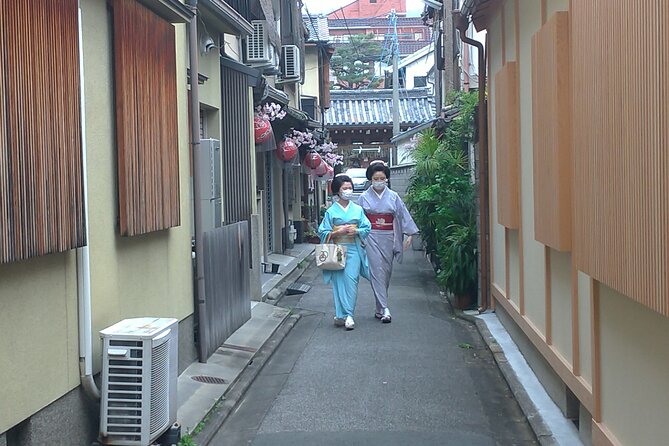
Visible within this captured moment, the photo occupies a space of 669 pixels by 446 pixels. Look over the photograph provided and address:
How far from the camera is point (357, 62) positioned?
173ft

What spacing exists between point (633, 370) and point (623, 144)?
4.43 ft

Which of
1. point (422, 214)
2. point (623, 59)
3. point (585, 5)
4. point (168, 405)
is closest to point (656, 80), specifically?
point (623, 59)

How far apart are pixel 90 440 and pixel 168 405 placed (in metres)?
0.59

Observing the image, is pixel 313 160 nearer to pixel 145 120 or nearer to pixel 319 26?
pixel 319 26

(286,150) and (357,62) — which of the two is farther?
(357,62)

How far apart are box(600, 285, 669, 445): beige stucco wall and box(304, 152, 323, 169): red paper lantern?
1803cm

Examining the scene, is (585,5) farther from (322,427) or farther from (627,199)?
(322,427)

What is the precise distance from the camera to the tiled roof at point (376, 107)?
33.8m

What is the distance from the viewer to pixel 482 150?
11.3 metres

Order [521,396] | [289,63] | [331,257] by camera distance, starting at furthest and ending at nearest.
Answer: [289,63] < [331,257] < [521,396]

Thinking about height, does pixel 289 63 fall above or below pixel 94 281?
above

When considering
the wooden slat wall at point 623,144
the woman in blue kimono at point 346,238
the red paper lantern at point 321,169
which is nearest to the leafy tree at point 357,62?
the red paper lantern at point 321,169

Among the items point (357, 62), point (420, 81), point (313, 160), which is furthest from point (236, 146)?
point (357, 62)

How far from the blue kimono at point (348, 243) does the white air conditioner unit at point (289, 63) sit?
8.17 metres
